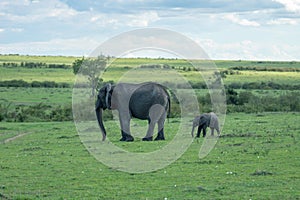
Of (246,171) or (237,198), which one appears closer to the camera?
(237,198)

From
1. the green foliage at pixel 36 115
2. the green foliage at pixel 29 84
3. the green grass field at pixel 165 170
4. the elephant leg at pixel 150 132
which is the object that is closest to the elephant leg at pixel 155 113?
the elephant leg at pixel 150 132

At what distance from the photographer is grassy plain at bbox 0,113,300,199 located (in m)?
14.3

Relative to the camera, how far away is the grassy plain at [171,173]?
14320 millimetres

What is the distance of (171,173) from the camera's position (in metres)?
17.2

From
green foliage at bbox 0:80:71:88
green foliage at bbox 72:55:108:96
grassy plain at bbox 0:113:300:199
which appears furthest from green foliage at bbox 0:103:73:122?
green foliage at bbox 0:80:71:88

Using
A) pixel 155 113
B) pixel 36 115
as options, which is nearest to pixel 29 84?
pixel 36 115

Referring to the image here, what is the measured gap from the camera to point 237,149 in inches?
858

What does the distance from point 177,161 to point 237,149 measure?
3.12 m

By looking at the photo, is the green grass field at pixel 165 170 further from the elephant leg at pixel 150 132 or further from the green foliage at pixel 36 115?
the green foliage at pixel 36 115

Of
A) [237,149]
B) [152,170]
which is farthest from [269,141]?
[152,170]

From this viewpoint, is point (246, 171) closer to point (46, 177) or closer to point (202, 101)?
point (46, 177)

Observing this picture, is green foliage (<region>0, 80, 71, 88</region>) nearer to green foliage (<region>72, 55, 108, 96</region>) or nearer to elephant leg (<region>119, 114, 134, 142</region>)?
green foliage (<region>72, 55, 108, 96</region>)

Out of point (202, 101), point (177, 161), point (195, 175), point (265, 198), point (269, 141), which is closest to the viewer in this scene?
point (265, 198)

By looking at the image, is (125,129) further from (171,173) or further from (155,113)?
(171,173)
